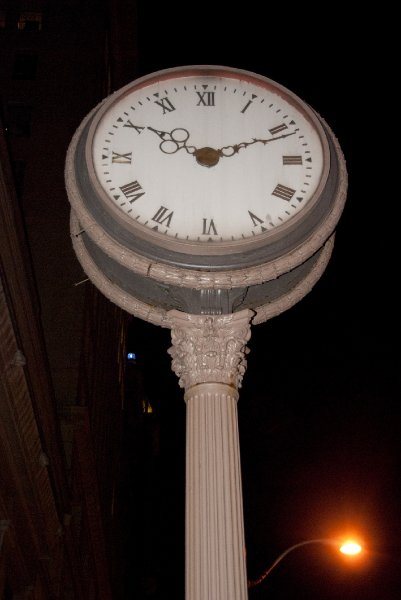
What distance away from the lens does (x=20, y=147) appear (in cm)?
1986

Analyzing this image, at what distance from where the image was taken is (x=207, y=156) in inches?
158

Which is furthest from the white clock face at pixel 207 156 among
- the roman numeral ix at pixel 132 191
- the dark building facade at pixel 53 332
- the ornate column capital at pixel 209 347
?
the dark building facade at pixel 53 332

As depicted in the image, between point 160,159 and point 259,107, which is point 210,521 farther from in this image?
point 259,107

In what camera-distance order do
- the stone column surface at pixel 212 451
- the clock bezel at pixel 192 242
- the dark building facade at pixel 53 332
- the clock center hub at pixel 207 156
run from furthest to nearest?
1. the dark building facade at pixel 53 332
2. the clock center hub at pixel 207 156
3. the clock bezel at pixel 192 242
4. the stone column surface at pixel 212 451

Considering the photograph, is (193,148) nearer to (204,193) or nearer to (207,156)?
(207,156)

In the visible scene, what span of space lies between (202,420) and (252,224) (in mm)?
1167

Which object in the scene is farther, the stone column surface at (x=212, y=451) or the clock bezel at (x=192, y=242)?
the clock bezel at (x=192, y=242)

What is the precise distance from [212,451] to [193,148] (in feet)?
6.34

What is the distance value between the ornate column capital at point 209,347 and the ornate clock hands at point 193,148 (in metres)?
0.99

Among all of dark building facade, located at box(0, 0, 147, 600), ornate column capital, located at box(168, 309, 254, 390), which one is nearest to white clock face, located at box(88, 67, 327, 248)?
ornate column capital, located at box(168, 309, 254, 390)

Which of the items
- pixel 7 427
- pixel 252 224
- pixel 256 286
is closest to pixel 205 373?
pixel 256 286

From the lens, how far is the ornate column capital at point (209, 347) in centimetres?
353

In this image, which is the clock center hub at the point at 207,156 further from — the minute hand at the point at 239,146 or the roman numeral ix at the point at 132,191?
the roman numeral ix at the point at 132,191

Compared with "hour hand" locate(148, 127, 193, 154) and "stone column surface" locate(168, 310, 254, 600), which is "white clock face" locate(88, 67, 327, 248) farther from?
"stone column surface" locate(168, 310, 254, 600)
